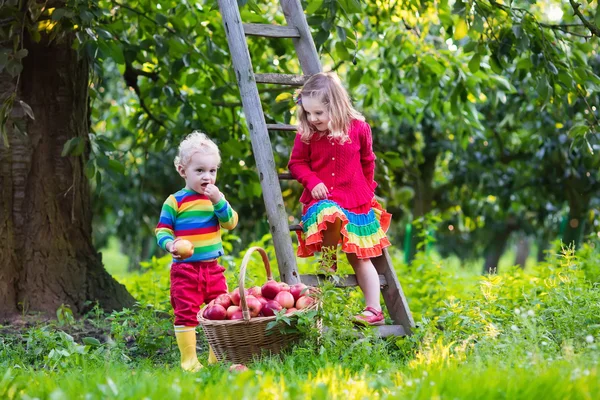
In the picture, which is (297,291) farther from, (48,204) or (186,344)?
(48,204)

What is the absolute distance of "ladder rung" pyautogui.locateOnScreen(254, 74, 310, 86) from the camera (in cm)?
474

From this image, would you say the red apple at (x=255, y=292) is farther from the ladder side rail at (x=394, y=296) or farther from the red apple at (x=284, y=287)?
the ladder side rail at (x=394, y=296)

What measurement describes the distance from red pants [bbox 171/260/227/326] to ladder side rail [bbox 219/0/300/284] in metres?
0.39

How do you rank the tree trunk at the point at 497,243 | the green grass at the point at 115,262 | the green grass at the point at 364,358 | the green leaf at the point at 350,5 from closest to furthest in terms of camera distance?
the green grass at the point at 364,358
the green leaf at the point at 350,5
the tree trunk at the point at 497,243
the green grass at the point at 115,262

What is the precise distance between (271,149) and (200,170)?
0.49m

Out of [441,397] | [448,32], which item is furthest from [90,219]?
[441,397]

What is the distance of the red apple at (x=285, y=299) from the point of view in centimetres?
392

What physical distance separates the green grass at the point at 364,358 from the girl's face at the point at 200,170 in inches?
33.5

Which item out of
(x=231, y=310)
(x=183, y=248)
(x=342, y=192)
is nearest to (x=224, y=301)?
(x=231, y=310)

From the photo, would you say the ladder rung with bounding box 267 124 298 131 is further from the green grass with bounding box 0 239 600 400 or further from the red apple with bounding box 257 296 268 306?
the red apple with bounding box 257 296 268 306

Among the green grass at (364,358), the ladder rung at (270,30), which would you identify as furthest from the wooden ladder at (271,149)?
the green grass at (364,358)

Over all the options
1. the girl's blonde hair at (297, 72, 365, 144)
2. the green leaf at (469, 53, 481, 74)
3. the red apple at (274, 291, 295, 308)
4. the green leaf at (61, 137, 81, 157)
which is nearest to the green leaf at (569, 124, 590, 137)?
the green leaf at (469, 53, 481, 74)

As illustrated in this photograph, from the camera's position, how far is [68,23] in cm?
503

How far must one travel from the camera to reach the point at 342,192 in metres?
4.53
